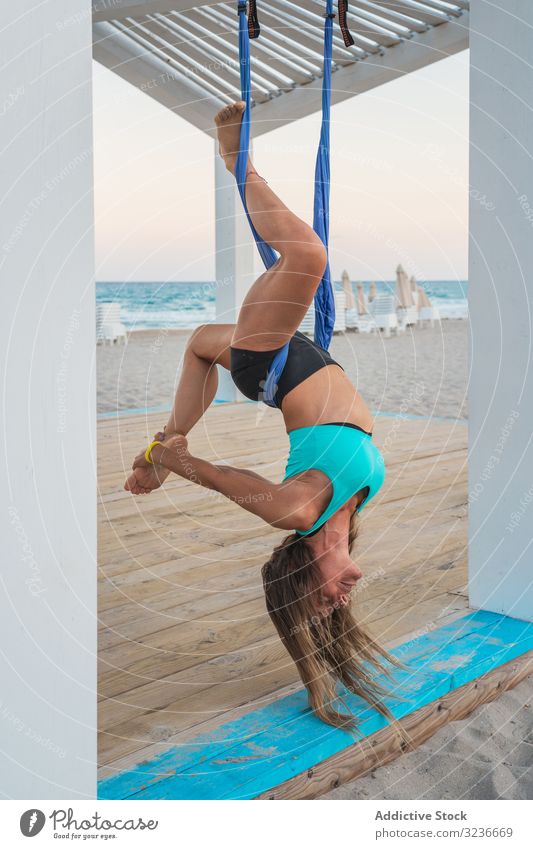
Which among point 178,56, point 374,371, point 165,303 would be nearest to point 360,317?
point 165,303

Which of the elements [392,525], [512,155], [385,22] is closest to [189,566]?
[392,525]

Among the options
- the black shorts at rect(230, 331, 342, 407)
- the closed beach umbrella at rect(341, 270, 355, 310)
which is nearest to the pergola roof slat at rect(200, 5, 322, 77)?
the black shorts at rect(230, 331, 342, 407)

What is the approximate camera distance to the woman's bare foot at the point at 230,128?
6.42 ft

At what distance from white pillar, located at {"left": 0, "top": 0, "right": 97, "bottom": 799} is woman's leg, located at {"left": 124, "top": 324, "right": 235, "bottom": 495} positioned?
63 cm

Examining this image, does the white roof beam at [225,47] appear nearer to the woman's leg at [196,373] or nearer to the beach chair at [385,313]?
the woman's leg at [196,373]

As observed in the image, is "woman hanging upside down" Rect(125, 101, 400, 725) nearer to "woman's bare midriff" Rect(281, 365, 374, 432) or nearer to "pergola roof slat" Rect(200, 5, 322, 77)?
"woman's bare midriff" Rect(281, 365, 374, 432)

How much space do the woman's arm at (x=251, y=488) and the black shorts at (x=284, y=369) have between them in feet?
0.81

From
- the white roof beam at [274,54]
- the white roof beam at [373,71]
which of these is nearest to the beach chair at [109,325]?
the white roof beam at [373,71]

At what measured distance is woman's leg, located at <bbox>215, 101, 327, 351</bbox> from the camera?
1923mm

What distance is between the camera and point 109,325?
40.0 feet

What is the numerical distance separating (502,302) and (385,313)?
11.8 m

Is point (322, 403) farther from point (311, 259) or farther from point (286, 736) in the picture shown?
point (286, 736)

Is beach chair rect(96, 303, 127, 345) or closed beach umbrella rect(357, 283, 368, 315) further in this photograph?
closed beach umbrella rect(357, 283, 368, 315)

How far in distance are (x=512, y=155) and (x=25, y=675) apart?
2.10 meters
